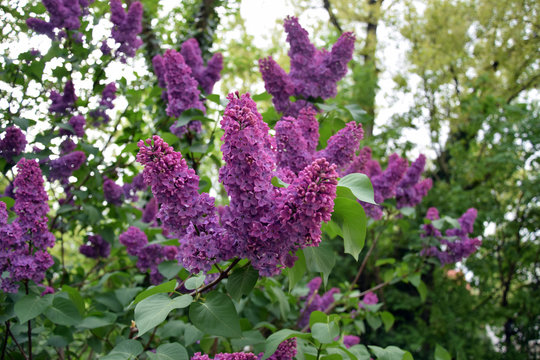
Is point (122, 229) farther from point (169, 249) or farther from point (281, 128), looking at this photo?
point (281, 128)

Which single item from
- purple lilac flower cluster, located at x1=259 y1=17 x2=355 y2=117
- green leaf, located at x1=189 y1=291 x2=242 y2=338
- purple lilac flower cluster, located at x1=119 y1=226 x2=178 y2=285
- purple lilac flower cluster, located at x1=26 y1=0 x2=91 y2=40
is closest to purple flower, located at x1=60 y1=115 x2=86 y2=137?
purple lilac flower cluster, located at x1=26 y1=0 x2=91 y2=40

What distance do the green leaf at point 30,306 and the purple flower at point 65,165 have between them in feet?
2.76

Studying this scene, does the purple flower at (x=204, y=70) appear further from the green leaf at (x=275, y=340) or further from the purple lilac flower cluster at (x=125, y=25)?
the green leaf at (x=275, y=340)

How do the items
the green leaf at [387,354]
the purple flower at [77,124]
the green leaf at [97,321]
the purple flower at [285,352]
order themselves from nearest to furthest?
1. the purple flower at [285,352]
2. the green leaf at [387,354]
3. the green leaf at [97,321]
4. the purple flower at [77,124]

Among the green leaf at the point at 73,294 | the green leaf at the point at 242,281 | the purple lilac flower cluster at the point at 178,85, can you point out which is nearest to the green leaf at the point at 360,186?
the green leaf at the point at 242,281

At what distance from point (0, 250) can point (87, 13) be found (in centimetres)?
172

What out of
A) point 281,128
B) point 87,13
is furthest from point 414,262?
point 87,13

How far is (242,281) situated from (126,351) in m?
0.50

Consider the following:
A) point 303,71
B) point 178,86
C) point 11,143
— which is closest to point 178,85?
point 178,86

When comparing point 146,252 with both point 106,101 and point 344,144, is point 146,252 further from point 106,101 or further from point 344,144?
point 344,144

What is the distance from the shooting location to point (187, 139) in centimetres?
236

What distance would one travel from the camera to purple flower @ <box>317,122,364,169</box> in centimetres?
162

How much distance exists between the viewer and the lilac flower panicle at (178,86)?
1943mm

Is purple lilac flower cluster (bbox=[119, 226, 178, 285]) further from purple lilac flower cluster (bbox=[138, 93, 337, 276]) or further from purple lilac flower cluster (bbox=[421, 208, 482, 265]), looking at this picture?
purple lilac flower cluster (bbox=[421, 208, 482, 265])
